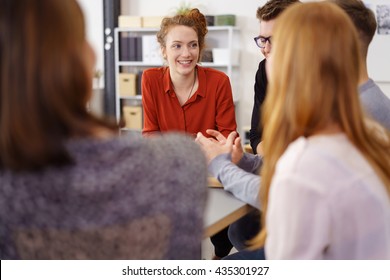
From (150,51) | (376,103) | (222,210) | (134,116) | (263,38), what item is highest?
(263,38)

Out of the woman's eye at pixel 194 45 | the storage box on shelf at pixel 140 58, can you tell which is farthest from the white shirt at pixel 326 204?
the storage box on shelf at pixel 140 58

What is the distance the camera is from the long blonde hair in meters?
1.01

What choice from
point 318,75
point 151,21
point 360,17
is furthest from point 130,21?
point 318,75

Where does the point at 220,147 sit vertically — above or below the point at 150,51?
below

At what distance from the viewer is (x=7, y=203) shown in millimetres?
898

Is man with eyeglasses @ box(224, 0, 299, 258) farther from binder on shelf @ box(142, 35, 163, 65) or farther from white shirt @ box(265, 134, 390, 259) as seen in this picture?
binder on shelf @ box(142, 35, 163, 65)

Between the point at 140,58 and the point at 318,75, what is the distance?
445 cm

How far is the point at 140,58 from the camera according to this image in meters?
5.32

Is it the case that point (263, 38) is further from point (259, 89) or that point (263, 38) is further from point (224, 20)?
point (224, 20)

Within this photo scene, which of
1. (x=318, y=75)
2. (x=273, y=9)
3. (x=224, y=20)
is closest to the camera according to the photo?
(x=318, y=75)

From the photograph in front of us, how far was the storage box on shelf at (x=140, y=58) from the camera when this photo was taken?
16.3 feet

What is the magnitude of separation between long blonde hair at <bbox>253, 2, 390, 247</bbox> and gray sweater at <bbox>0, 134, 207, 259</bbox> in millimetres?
241
